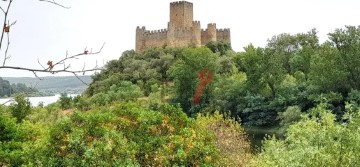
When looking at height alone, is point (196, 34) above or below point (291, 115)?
above

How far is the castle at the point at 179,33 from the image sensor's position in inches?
2881

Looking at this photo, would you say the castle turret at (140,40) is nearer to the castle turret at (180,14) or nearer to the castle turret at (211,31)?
the castle turret at (180,14)

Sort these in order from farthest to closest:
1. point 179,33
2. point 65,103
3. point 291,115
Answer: point 179,33
point 65,103
point 291,115

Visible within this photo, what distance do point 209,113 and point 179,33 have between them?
27804mm

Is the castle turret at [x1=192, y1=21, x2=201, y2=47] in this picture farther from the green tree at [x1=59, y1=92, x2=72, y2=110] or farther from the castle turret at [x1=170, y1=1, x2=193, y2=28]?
the green tree at [x1=59, y1=92, x2=72, y2=110]

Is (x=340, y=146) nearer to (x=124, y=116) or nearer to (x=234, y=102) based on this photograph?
(x=124, y=116)

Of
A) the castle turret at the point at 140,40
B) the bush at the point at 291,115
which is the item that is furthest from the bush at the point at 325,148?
the castle turret at the point at 140,40

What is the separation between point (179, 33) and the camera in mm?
73375

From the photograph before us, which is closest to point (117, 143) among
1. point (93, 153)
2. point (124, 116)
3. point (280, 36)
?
point (93, 153)

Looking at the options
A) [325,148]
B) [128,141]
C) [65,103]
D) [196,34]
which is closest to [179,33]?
[196,34]

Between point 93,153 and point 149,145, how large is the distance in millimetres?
1642

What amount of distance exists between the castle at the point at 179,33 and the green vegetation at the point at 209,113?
3.57 metres

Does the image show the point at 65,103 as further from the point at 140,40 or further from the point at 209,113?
the point at 140,40

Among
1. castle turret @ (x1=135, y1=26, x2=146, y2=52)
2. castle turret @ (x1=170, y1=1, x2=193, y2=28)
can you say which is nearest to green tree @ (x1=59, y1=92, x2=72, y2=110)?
castle turret @ (x1=135, y1=26, x2=146, y2=52)
